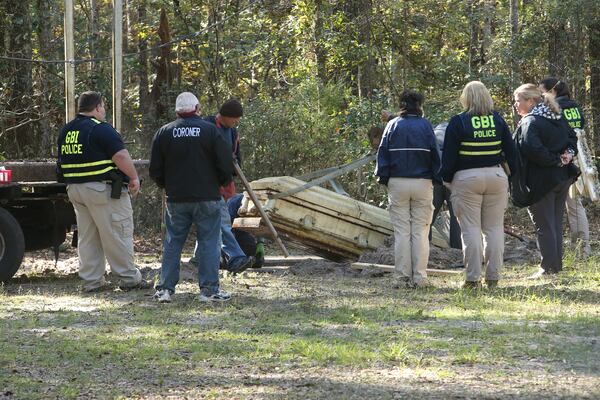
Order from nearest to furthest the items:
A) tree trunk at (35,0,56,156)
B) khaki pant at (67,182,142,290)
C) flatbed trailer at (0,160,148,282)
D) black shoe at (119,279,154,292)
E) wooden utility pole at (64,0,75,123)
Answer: khaki pant at (67,182,142,290)
black shoe at (119,279,154,292)
flatbed trailer at (0,160,148,282)
wooden utility pole at (64,0,75,123)
tree trunk at (35,0,56,156)

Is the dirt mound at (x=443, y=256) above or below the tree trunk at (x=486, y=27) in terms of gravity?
below

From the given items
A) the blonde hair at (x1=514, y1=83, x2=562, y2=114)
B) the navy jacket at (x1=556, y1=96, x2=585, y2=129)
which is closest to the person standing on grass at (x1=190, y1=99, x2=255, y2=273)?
the blonde hair at (x1=514, y1=83, x2=562, y2=114)

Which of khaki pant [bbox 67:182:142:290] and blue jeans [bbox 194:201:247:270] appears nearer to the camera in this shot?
khaki pant [bbox 67:182:142:290]

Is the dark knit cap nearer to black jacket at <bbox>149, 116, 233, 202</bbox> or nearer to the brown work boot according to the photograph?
black jacket at <bbox>149, 116, 233, 202</bbox>

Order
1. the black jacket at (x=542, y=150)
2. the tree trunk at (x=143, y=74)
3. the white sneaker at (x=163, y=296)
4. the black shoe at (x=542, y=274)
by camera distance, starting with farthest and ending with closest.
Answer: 1. the tree trunk at (x=143, y=74)
2. the black shoe at (x=542, y=274)
3. the black jacket at (x=542, y=150)
4. the white sneaker at (x=163, y=296)

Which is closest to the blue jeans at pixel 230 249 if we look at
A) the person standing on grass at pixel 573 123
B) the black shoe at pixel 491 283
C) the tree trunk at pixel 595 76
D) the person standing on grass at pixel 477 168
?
the person standing on grass at pixel 477 168

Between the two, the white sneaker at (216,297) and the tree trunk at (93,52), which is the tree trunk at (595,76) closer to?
the tree trunk at (93,52)

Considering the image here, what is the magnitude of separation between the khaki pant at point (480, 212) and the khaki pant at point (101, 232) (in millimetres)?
3338

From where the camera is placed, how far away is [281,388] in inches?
246

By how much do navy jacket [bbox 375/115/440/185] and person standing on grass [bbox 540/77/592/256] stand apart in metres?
1.98

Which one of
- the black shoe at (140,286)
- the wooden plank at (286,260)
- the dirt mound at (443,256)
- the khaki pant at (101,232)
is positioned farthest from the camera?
the wooden plank at (286,260)

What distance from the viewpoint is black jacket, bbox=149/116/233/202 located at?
969 centimetres

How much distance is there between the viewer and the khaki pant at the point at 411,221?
35.3ft

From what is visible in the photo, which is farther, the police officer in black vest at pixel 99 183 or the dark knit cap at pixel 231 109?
the dark knit cap at pixel 231 109
